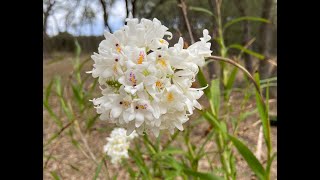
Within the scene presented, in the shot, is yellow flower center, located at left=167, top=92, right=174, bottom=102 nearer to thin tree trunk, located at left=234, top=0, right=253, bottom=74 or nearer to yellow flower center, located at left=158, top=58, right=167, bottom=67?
yellow flower center, located at left=158, top=58, right=167, bottom=67

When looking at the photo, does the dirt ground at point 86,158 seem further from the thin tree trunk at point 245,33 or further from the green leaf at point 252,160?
the thin tree trunk at point 245,33

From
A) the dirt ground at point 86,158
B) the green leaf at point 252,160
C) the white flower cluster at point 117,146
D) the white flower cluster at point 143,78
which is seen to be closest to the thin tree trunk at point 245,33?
the dirt ground at point 86,158

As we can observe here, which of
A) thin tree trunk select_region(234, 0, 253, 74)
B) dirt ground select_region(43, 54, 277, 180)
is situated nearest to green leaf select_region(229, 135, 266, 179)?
dirt ground select_region(43, 54, 277, 180)

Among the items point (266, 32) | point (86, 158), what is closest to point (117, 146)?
point (86, 158)

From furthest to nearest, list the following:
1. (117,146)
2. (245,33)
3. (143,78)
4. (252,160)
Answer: (245,33) → (117,146) → (252,160) → (143,78)

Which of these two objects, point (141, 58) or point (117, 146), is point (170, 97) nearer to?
point (141, 58)
